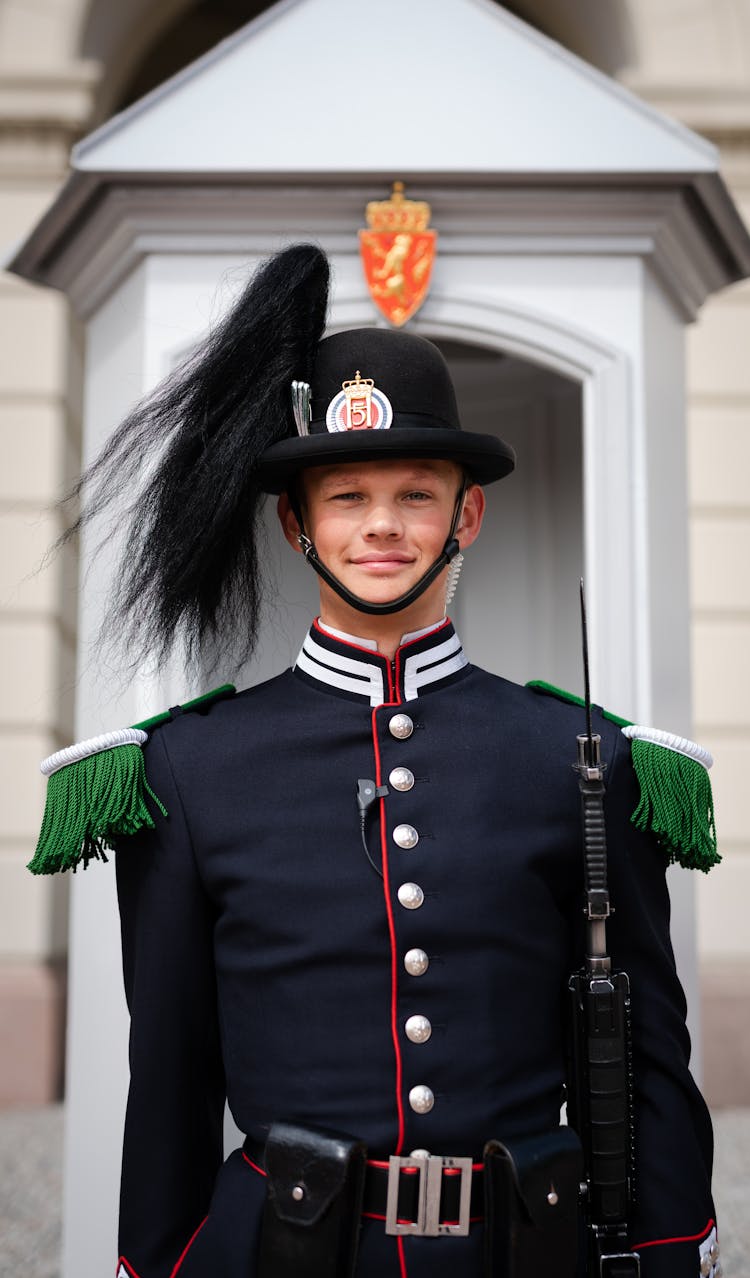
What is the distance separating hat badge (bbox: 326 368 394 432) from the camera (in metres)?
1.66

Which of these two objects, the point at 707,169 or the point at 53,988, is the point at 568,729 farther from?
the point at 53,988

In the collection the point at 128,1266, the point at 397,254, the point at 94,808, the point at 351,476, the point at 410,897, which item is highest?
the point at 397,254

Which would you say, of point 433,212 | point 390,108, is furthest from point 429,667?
point 390,108

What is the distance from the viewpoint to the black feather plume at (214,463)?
5.73ft

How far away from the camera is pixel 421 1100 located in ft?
4.92

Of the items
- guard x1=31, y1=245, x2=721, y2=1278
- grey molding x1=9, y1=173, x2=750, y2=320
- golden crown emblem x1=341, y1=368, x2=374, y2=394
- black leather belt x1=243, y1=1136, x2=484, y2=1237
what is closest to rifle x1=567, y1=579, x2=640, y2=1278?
guard x1=31, y1=245, x2=721, y2=1278

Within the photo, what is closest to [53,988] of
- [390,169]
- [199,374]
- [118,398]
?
[118,398]

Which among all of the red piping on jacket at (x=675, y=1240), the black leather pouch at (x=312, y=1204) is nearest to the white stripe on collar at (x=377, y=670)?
the black leather pouch at (x=312, y=1204)

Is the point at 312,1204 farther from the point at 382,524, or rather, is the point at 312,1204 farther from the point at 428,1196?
the point at 382,524

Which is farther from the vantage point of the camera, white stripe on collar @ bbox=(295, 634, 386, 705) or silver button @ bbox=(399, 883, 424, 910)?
white stripe on collar @ bbox=(295, 634, 386, 705)

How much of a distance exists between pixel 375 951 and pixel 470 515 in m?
0.57

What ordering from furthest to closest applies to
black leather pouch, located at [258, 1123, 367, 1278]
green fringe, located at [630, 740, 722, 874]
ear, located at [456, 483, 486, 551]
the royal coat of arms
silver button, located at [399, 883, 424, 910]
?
1. the royal coat of arms
2. ear, located at [456, 483, 486, 551]
3. green fringe, located at [630, 740, 722, 874]
4. silver button, located at [399, 883, 424, 910]
5. black leather pouch, located at [258, 1123, 367, 1278]

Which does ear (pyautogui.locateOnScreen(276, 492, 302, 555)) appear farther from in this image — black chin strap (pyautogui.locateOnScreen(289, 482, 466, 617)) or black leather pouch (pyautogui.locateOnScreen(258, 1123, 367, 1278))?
black leather pouch (pyautogui.locateOnScreen(258, 1123, 367, 1278))

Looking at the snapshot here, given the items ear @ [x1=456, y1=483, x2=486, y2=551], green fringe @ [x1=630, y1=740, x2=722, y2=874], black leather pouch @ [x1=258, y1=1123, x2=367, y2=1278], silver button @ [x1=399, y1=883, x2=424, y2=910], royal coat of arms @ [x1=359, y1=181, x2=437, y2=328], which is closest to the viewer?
black leather pouch @ [x1=258, y1=1123, x2=367, y2=1278]
